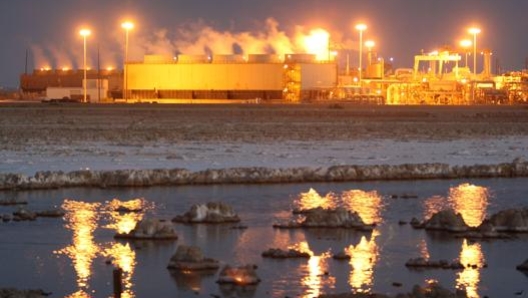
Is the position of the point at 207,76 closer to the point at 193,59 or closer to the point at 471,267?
the point at 193,59

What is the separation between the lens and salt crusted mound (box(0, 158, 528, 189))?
32906 millimetres

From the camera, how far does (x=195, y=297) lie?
17.7 meters

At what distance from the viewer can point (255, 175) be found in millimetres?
34750

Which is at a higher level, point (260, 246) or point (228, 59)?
point (228, 59)

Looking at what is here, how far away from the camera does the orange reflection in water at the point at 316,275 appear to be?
18172mm

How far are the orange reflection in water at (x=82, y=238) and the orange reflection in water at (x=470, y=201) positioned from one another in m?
8.35

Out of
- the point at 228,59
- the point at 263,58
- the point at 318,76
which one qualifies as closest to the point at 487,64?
the point at 318,76

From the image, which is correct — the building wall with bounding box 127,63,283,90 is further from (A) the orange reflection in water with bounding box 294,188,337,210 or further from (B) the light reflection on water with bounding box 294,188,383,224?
(A) the orange reflection in water with bounding box 294,188,337,210

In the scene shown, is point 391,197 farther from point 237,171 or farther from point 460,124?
point 460,124

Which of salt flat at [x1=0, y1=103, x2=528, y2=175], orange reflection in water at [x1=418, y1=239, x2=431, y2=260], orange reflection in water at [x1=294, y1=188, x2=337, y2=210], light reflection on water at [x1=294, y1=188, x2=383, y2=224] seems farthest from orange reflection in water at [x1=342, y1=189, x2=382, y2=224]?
salt flat at [x1=0, y1=103, x2=528, y2=175]

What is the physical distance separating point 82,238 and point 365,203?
28.4 ft

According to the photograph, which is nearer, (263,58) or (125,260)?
(125,260)

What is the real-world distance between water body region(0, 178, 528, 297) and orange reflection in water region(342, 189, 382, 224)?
0.09ft

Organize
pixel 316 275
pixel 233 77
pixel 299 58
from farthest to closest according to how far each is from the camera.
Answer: pixel 299 58 → pixel 233 77 → pixel 316 275
